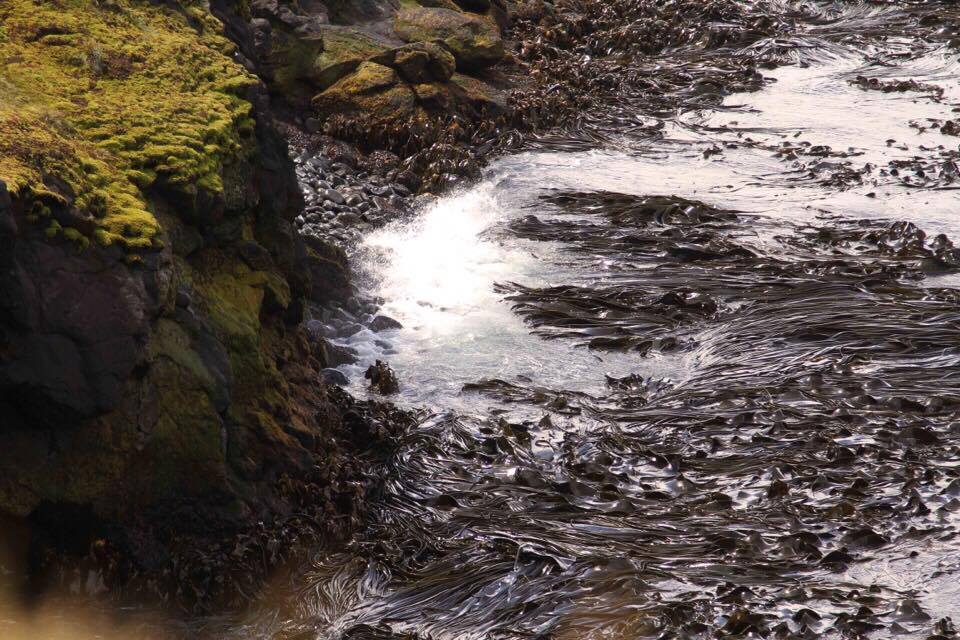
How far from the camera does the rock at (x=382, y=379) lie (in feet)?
17.7

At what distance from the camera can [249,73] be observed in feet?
16.9

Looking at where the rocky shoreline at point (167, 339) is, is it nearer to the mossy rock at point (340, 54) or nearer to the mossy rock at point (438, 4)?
the mossy rock at point (340, 54)

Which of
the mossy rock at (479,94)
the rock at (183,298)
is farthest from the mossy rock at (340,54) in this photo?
the rock at (183,298)

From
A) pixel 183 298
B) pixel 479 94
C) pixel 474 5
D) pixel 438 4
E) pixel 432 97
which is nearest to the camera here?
pixel 183 298

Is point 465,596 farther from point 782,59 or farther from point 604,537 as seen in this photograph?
point 782,59

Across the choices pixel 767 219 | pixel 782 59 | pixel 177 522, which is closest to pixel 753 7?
pixel 782 59

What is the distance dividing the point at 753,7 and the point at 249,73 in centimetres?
932

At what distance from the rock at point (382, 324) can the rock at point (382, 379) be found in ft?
2.06

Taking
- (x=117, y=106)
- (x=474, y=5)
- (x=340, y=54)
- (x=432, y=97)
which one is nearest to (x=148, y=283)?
(x=117, y=106)

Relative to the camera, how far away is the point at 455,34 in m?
10.4

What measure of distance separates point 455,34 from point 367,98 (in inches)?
66.4

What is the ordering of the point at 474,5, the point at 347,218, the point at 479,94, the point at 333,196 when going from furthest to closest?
1. the point at 474,5
2. the point at 479,94
3. the point at 333,196
4. the point at 347,218

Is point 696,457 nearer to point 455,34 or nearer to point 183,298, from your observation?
point 183,298

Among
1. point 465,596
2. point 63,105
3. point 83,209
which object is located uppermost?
point 63,105
